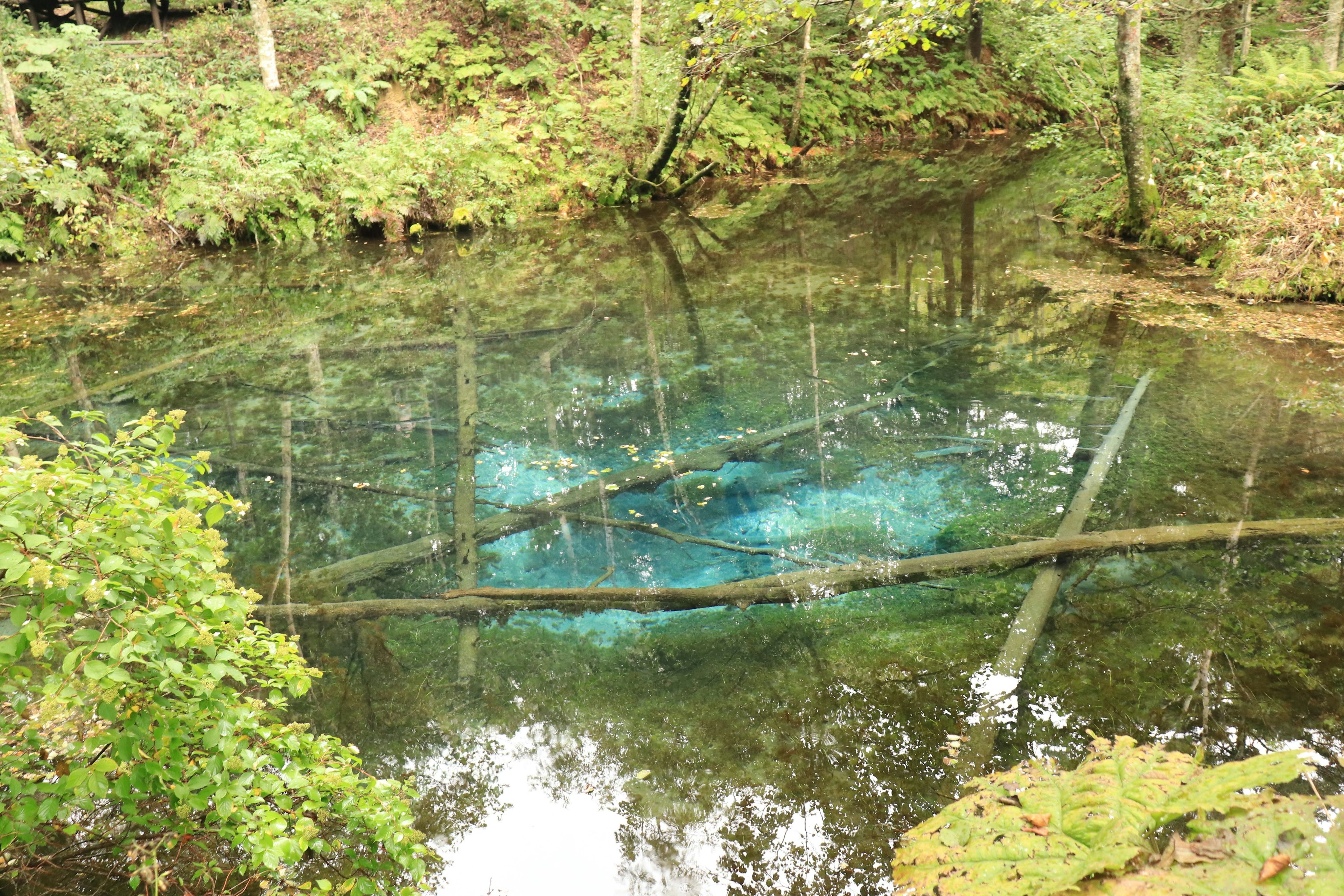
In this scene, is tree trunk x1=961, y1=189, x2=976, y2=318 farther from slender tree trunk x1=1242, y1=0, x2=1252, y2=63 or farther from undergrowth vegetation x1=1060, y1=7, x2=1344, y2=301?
slender tree trunk x1=1242, y1=0, x2=1252, y2=63

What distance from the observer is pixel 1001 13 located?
2475 cm

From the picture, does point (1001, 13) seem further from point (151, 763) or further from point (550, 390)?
point (151, 763)

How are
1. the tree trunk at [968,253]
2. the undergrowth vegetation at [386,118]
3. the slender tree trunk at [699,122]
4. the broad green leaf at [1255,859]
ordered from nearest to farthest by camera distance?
the broad green leaf at [1255,859], the tree trunk at [968,253], the undergrowth vegetation at [386,118], the slender tree trunk at [699,122]

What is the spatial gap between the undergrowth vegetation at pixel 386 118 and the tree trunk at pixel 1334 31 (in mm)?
4050

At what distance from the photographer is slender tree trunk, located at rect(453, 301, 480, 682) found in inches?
180

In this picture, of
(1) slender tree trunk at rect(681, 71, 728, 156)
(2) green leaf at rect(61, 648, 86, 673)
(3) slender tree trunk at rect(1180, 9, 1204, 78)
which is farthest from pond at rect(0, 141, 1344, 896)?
(3) slender tree trunk at rect(1180, 9, 1204, 78)

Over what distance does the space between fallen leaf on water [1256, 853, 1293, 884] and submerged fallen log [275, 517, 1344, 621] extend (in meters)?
3.15

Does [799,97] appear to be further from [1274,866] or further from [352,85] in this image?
[1274,866]

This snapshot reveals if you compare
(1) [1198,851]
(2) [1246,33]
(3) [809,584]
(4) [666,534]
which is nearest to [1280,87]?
(3) [809,584]

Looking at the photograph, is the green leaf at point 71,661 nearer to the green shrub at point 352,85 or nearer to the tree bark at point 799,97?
the green shrub at point 352,85

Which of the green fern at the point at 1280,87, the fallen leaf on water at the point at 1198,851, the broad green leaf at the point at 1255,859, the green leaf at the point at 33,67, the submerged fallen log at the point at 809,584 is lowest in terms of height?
the submerged fallen log at the point at 809,584

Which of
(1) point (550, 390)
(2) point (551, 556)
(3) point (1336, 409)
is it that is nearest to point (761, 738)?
(2) point (551, 556)

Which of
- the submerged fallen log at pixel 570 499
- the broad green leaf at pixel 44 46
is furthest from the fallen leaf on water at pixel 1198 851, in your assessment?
the broad green leaf at pixel 44 46

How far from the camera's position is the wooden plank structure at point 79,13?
1634cm
